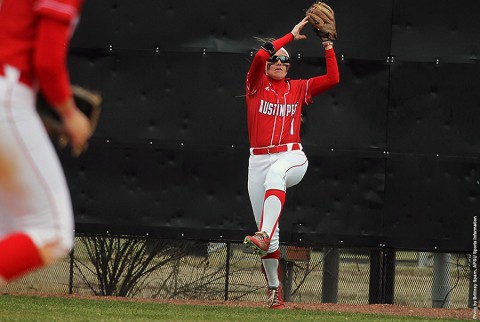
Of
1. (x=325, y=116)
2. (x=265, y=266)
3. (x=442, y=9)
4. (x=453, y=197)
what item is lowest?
(x=265, y=266)

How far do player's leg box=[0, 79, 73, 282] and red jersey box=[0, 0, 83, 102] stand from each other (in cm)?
11

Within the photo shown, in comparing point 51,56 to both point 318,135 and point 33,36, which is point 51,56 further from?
point 318,135

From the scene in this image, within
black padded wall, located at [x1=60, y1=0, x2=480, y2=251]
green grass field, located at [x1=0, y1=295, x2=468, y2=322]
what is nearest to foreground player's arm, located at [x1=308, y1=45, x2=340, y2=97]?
black padded wall, located at [x1=60, y1=0, x2=480, y2=251]

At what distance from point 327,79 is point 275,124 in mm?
551

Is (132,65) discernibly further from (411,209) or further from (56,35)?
(56,35)

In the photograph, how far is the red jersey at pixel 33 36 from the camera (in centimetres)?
366

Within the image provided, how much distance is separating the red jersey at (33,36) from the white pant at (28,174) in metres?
0.06

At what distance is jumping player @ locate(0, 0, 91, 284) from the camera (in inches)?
144

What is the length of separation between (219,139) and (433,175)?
1.91m

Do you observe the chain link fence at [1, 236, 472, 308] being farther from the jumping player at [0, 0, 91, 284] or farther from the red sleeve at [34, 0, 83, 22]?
the red sleeve at [34, 0, 83, 22]

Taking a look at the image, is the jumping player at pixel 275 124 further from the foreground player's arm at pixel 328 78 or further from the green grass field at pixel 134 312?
the green grass field at pixel 134 312

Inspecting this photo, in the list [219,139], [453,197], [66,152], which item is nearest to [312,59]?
[219,139]

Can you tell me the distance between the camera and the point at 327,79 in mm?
8188

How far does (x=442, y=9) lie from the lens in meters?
9.16
